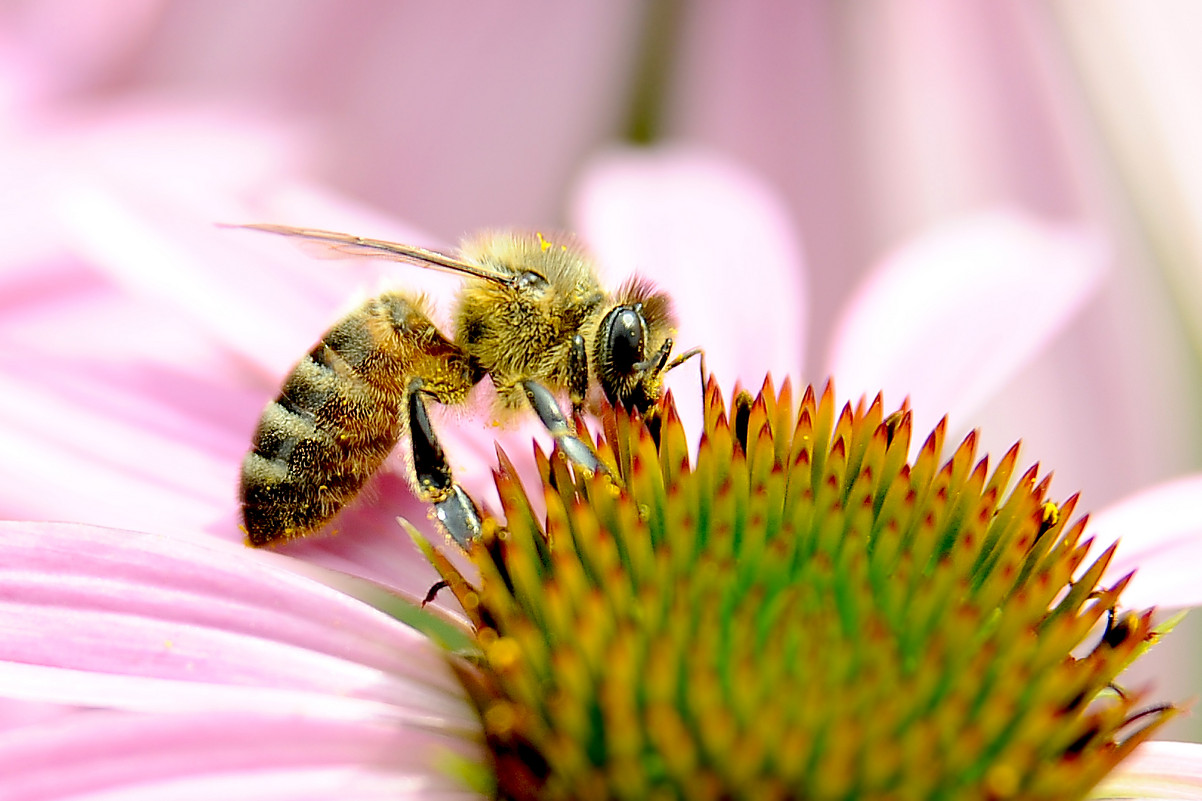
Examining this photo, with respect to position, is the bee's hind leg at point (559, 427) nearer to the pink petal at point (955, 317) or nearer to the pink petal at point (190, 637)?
the pink petal at point (190, 637)

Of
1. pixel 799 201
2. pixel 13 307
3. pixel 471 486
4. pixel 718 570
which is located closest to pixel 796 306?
pixel 471 486

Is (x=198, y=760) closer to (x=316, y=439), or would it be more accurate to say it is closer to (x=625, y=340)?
(x=316, y=439)

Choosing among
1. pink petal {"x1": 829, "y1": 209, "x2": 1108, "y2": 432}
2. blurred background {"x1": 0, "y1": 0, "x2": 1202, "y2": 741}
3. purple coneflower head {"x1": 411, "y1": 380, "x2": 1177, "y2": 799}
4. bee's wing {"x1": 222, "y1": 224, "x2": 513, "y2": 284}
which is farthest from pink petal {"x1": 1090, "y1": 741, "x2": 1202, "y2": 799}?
blurred background {"x1": 0, "y1": 0, "x2": 1202, "y2": 741}

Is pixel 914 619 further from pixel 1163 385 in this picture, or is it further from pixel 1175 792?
pixel 1163 385

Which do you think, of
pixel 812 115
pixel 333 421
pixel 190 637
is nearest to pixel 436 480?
pixel 333 421

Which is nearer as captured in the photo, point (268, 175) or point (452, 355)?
point (452, 355)
